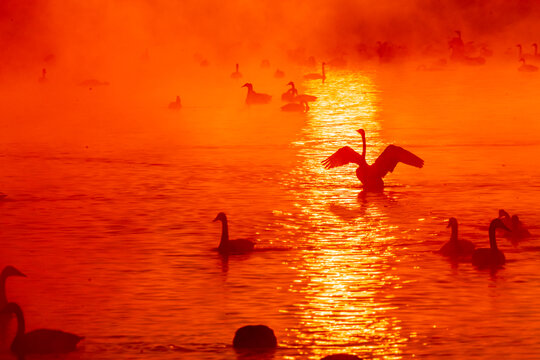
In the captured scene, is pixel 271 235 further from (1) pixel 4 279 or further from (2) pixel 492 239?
(1) pixel 4 279

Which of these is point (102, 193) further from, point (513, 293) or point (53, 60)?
point (53, 60)

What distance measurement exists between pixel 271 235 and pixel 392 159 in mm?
5591

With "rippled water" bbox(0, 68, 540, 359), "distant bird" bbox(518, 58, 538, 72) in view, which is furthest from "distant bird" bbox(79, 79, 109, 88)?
"distant bird" bbox(518, 58, 538, 72)

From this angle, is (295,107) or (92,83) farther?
(92,83)

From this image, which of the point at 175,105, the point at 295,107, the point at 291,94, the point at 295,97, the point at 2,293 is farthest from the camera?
the point at 291,94

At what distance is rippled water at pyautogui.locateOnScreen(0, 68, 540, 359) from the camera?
62.2ft

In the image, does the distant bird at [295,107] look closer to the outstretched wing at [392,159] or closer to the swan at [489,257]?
the outstretched wing at [392,159]

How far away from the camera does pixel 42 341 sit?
17938mm

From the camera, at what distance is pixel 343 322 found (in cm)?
1914

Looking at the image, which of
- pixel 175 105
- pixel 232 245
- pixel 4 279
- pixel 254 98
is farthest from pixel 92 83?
pixel 4 279

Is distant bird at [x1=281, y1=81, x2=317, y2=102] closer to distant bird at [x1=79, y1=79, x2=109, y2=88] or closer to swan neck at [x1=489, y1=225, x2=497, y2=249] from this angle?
distant bird at [x1=79, y1=79, x2=109, y2=88]

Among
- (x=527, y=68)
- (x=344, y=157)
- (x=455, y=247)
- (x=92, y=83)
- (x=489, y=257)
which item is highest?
(x=527, y=68)

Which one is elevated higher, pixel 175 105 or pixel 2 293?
pixel 175 105

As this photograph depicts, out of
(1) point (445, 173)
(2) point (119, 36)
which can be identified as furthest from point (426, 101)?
(2) point (119, 36)
